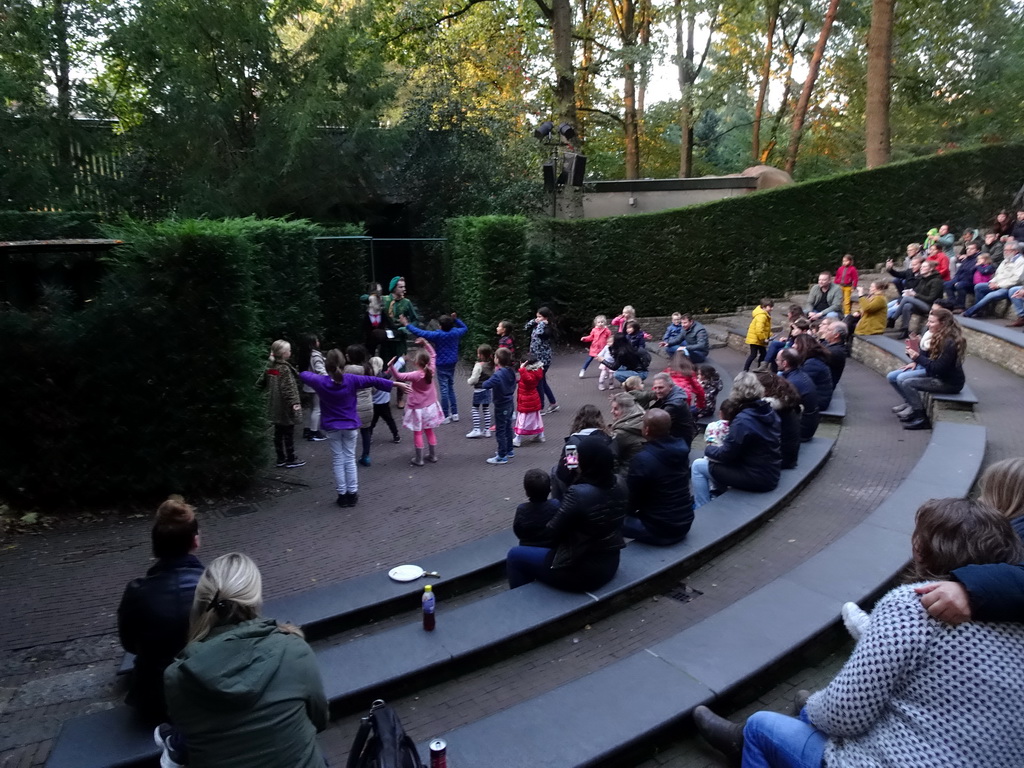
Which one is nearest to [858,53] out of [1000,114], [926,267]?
[1000,114]

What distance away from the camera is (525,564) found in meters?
5.55

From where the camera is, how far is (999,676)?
2.29 m

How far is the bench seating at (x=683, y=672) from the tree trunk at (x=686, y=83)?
2356cm

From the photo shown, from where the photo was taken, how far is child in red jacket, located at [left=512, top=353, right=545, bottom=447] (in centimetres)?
1038

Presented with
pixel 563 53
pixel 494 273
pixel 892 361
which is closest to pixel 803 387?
pixel 892 361

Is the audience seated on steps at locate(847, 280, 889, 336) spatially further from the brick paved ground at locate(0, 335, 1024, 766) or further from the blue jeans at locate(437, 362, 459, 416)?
the blue jeans at locate(437, 362, 459, 416)

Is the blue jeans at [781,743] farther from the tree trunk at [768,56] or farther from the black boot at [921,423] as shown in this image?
the tree trunk at [768,56]

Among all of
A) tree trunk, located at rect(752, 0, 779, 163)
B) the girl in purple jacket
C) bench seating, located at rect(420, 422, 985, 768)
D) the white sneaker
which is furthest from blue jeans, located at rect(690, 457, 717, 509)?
tree trunk, located at rect(752, 0, 779, 163)

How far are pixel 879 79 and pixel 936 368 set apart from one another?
45.6ft

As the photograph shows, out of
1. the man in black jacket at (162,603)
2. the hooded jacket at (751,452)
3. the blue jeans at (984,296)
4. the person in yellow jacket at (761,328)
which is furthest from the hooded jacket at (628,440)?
the blue jeans at (984,296)

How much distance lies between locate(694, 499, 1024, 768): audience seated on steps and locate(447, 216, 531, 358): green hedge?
14444 mm

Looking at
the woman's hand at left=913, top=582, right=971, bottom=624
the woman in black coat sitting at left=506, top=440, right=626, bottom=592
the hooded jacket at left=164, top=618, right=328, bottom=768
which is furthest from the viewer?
the woman in black coat sitting at left=506, top=440, right=626, bottom=592

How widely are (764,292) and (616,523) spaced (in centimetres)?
1603

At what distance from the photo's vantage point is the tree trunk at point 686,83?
86.5ft
